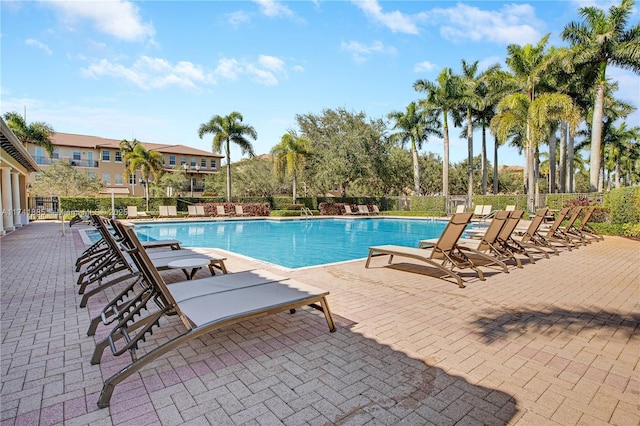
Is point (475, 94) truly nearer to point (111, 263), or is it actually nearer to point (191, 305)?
point (111, 263)

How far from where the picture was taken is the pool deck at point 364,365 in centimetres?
216

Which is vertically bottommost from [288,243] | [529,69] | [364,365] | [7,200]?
[288,243]

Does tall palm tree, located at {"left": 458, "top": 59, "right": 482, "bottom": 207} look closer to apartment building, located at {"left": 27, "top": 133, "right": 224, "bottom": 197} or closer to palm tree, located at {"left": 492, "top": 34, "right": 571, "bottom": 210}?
palm tree, located at {"left": 492, "top": 34, "right": 571, "bottom": 210}

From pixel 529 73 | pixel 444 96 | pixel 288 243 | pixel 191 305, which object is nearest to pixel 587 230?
pixel 288 243

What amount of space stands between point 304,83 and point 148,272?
49.6ft

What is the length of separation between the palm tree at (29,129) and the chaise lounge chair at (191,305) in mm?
27262

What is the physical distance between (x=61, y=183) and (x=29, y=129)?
19.3 ft

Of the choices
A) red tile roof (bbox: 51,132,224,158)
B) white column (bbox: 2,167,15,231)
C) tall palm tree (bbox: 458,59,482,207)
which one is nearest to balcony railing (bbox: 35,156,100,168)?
red tile roof (bbox: 51,132,224,158)

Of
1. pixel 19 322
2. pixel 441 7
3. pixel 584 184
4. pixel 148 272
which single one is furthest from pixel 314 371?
pixel 584 184

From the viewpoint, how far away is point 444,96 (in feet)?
92.8

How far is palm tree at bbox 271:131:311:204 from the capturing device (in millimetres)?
26531

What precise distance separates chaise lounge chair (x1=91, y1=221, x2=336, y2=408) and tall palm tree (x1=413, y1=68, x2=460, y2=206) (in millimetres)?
26572

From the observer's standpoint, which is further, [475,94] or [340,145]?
[340,145]

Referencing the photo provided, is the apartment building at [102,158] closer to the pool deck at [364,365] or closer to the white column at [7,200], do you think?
the white column at [7,200]
